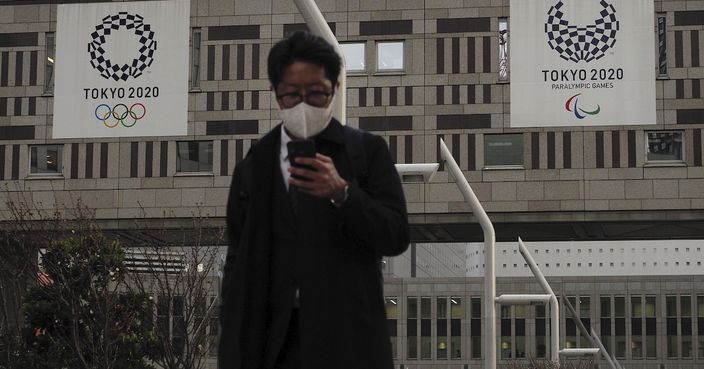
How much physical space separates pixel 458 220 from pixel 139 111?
9.88 metres

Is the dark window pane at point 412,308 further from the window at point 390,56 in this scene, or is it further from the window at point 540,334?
the window at point 390,56

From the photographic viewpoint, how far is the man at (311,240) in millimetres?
3484

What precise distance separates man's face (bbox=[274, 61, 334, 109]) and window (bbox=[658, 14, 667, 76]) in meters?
37.6

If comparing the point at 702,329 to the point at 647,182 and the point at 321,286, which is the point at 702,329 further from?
the point at 321,286

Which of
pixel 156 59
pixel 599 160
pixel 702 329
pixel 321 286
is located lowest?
pixel 702 329

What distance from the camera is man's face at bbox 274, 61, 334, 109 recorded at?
142 inches

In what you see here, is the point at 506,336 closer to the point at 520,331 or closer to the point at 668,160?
the point at 520,331

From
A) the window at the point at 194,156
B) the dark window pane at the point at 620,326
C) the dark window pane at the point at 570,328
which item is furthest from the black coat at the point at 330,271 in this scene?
the dark window pane at the point at 620,326

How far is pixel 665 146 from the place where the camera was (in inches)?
1577

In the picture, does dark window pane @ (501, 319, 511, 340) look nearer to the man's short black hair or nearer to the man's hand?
the man's short black hair

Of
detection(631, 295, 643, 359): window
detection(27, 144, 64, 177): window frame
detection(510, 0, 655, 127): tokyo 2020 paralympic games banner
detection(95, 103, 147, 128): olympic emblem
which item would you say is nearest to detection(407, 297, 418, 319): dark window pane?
detection(631, 295, 643, 359): window

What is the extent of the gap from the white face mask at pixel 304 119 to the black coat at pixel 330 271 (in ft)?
0.19

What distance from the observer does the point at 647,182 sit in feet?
132

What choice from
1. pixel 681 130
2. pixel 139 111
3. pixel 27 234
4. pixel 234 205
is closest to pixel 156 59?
pixel 139 111
